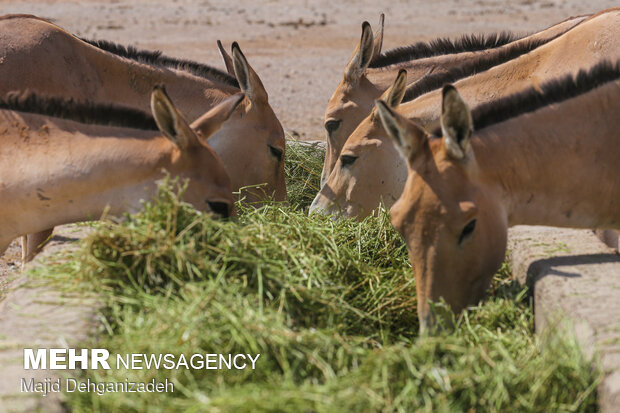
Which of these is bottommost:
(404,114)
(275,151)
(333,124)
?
(275,151)

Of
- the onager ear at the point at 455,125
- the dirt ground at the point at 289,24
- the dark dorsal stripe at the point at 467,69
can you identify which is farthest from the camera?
the dirt ground at the point at 289,24

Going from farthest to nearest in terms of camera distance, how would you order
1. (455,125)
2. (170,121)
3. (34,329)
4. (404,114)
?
(404,114) < (170,121) < (455,125) < (34,329)

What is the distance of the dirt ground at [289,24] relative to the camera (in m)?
15.5

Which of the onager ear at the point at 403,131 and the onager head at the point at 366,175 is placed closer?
the onager ear at the point at 403,131

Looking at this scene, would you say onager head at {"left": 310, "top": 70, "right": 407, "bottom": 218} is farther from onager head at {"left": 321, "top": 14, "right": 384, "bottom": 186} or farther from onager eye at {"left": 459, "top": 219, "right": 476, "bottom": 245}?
onager eye at {"left": 459, "top": 219, "right": 476, "bottom": 245}

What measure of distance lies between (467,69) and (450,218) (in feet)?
7.73

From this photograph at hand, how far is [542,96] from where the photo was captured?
4.37 meters

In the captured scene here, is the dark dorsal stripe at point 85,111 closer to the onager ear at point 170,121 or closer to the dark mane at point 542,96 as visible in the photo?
the onager ear at point 170,121

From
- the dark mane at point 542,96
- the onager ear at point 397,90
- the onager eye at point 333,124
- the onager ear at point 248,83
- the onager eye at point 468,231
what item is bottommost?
the onager eye at point 333,124

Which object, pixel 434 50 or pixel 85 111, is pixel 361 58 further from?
pixel 85 111

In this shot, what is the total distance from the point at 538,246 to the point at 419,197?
988mm

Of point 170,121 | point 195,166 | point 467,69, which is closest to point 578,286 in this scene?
point 195,166

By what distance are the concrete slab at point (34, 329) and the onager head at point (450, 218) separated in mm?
1539

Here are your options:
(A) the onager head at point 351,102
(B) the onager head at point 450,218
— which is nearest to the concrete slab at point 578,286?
(B) the onager head at point 450,218
